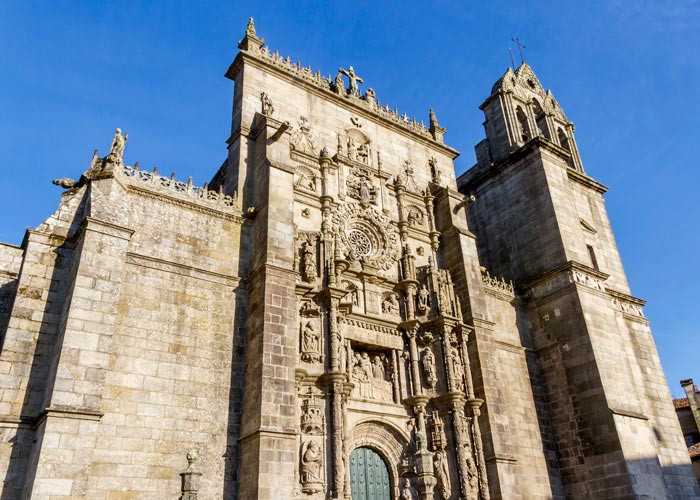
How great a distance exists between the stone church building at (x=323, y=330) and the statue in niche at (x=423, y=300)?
100mm

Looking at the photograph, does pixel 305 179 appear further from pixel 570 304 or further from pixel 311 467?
pixel 570 304

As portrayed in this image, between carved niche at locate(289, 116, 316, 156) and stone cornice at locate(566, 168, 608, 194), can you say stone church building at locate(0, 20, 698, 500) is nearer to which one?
carved niche at locate(289, 116, 316, 156)

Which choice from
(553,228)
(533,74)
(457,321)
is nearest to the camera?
(457,321)

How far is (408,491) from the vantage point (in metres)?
15.6

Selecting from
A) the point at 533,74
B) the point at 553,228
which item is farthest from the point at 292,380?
the point at 533,74

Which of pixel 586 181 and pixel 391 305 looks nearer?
pixel 391 305

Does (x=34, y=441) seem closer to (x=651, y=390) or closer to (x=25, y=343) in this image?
(x=25, y=343)

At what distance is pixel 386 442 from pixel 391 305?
4.18 m

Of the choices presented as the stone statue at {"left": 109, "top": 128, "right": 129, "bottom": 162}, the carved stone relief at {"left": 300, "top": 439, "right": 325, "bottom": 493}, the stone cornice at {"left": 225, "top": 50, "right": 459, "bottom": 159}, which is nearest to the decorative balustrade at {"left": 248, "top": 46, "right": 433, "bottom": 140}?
the stone cornice at {"left": 225, "top": 50, "right": 459, "bottom": 159}

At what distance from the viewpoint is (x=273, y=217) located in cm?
1573

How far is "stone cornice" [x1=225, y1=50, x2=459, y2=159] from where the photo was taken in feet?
62.8

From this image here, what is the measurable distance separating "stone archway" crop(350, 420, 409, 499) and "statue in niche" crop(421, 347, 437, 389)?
6.18 ft

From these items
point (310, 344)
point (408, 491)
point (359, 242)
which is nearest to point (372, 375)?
point (310, 344)

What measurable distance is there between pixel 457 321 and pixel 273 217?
688 cm
